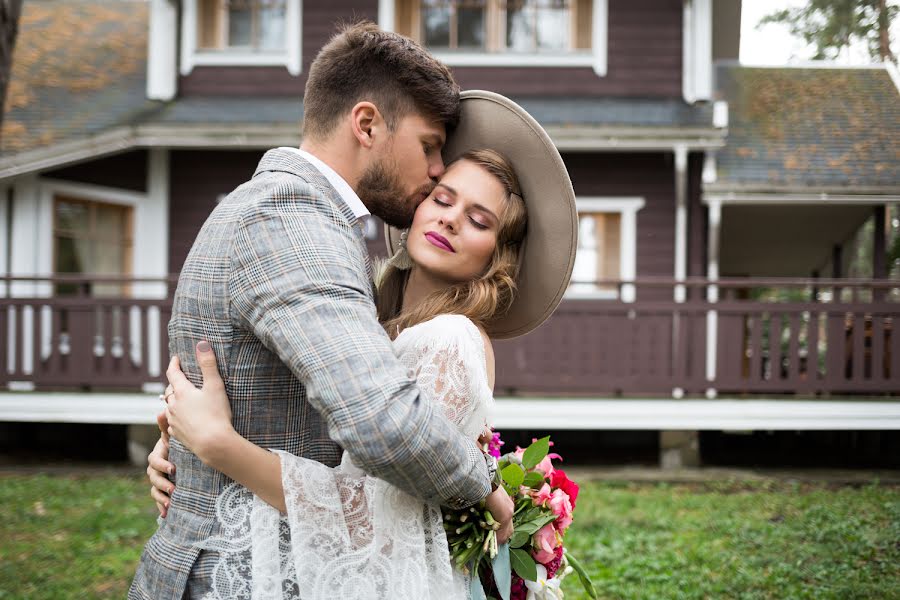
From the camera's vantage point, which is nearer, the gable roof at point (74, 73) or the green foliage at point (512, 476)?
the green foliage at point (512, 476)

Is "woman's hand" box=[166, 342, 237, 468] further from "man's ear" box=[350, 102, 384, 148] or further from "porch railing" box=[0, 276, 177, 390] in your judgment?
"porch railing" box=[0, 276, 177, 390]

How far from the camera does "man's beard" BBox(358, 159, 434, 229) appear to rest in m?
2.03

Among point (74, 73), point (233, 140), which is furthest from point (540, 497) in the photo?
point (74, 73)

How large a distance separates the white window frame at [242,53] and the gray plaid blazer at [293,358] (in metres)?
10.1

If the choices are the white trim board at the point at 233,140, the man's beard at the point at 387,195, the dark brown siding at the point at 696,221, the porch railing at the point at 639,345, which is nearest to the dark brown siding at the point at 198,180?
the white trim board at the point at 233,140

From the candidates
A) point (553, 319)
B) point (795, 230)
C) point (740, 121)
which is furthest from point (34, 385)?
point (795, 230)

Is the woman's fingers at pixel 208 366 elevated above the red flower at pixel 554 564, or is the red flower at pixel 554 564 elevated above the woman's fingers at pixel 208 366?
the woman's fingers at pixel 208 366

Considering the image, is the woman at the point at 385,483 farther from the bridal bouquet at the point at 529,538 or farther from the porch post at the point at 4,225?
the porch post at the point at 4,225

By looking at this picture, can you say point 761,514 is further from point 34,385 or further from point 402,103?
point 34,385

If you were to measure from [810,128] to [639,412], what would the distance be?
602cm

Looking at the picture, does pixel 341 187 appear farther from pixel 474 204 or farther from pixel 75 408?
pixel 75 408

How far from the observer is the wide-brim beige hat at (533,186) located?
93.0 inches

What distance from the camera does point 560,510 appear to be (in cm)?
239

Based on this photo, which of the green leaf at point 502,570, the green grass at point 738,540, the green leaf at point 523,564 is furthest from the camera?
the green grass at point 738,540
